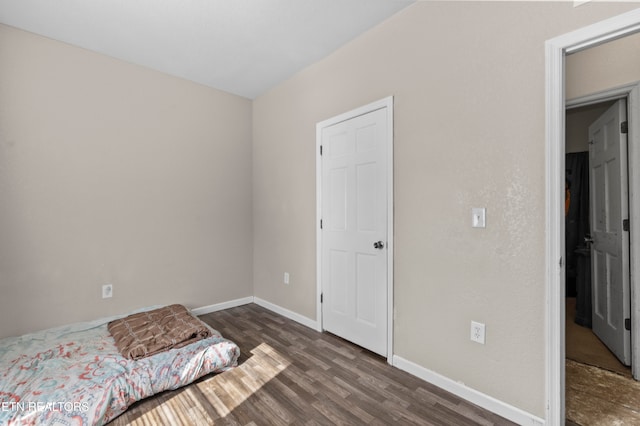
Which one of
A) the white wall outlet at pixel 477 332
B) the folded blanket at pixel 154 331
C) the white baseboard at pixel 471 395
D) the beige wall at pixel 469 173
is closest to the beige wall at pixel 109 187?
the folded blanket at pixel 154 331

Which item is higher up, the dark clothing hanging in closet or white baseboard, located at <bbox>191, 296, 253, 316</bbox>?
the dark clothing hanging in closet

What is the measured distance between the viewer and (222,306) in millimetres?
3629

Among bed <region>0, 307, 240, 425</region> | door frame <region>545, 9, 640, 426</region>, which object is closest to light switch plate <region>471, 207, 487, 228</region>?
door frame <region>545, 9, 640, 426</region>

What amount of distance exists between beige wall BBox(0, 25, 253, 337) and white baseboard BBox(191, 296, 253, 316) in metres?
0.07

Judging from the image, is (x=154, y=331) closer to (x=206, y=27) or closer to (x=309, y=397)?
(x=309, y=397)

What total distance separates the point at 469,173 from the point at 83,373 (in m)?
2.81

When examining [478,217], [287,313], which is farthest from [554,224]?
[287,313]

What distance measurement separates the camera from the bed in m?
1.64

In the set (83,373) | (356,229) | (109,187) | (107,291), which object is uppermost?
(109,187)

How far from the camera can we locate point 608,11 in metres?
1.42

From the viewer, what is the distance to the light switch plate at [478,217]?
1.83 m

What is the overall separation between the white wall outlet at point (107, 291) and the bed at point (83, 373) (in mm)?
354

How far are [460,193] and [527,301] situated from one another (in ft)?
2.37

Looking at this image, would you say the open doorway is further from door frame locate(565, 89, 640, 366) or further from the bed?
the bed
